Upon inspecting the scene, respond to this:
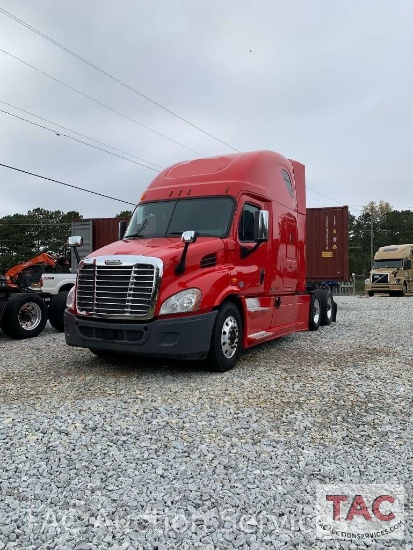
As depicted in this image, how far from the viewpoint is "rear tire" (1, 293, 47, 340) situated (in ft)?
30.3

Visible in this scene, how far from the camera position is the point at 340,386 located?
5.48 meters

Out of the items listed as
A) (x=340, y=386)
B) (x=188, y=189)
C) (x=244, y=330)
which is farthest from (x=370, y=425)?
(x=188, y=189)

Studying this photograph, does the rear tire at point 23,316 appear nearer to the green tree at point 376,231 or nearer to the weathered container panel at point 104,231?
the weathered container panel at point 104,231

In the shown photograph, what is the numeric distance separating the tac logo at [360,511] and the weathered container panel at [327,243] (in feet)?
39.2

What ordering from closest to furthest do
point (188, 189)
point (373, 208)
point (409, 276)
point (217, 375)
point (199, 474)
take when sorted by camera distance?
point (199, 474) → point (217, 375) → point (188, 189) → point (409, 276) → point (373, 208)

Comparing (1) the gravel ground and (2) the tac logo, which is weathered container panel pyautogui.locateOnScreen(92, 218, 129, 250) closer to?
(1) the gravel ground

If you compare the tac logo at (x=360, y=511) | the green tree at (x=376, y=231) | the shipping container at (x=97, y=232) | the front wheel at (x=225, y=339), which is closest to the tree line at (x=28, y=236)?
the green tree at (x=376, y=231)

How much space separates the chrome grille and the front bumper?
0.52 feet

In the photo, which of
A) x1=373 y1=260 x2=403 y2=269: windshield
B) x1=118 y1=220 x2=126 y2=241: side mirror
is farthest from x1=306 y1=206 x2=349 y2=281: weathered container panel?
x1=373 y1=260 x2=403 y2=269: windshield

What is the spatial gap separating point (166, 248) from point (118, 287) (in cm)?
82

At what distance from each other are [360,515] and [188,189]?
5.38 meters

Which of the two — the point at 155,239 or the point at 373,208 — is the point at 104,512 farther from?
the point at 373,208

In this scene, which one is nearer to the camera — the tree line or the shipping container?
the shipping container

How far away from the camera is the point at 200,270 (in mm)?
6012
